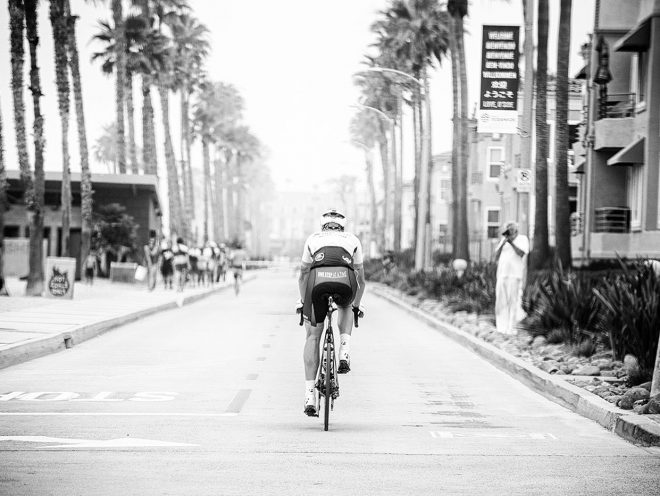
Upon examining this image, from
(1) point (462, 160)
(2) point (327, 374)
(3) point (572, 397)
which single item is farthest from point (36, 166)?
(2) point (327, 374)

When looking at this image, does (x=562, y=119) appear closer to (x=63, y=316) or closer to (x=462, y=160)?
(x=63, y=316)

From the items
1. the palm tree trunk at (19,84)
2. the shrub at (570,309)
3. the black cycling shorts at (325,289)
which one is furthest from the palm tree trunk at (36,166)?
the black cycling shorts at (325,289)

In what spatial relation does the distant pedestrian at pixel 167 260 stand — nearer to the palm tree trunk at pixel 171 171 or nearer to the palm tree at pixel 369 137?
the palm tree trunk at pixel 171 171

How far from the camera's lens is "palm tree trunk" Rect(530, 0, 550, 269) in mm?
27219

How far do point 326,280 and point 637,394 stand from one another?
11.6ft

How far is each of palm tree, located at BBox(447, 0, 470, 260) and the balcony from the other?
7690 millimetres

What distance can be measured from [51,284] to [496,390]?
18087 mm

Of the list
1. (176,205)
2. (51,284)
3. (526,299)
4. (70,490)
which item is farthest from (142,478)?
(176,205)

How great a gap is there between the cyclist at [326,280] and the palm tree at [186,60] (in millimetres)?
54892

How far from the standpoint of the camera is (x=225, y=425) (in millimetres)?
10492

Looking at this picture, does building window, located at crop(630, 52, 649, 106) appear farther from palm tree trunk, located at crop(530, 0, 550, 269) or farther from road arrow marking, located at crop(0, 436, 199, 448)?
road arrow marking, located at crop(0, 436, 199, 448)

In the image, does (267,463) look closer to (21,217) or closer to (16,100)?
(16,100)

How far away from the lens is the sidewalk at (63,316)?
17.3m

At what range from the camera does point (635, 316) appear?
45.2 feet
